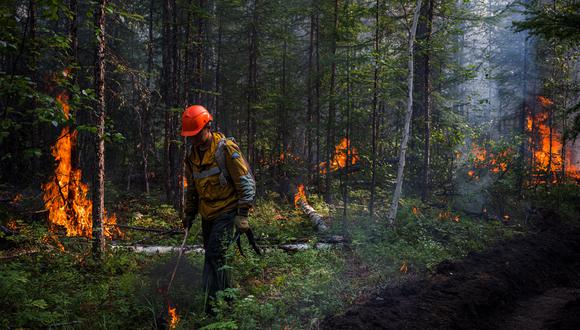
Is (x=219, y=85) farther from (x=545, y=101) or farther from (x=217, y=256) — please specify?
(x=545, y=101)

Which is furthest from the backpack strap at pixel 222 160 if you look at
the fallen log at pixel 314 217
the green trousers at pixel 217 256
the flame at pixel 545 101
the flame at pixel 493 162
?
the flame at pixel 545 101

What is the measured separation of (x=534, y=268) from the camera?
8164 mm

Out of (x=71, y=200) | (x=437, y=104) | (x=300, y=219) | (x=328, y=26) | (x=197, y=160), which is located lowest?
(x=300, y=219)

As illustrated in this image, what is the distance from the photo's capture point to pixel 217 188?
17.4ft

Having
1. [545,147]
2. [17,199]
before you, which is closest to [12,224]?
[17,199]

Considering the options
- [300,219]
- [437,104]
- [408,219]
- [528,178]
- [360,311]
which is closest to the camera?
[360,311]

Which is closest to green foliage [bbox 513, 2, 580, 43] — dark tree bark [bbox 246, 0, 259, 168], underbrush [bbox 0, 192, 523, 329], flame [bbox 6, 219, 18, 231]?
underbrush [bbox 0, 192, 523, 329]

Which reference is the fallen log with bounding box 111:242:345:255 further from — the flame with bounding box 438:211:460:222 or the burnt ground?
the flame with bounding box 438:211:460:222

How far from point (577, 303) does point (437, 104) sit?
35.2 feet

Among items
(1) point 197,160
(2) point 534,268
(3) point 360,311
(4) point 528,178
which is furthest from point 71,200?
(4) point 528,178

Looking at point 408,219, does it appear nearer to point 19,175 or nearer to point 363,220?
point 363,220

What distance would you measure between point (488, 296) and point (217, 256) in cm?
457

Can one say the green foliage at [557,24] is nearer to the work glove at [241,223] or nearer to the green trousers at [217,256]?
the work glove at [241,223]

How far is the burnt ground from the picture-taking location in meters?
5.04
